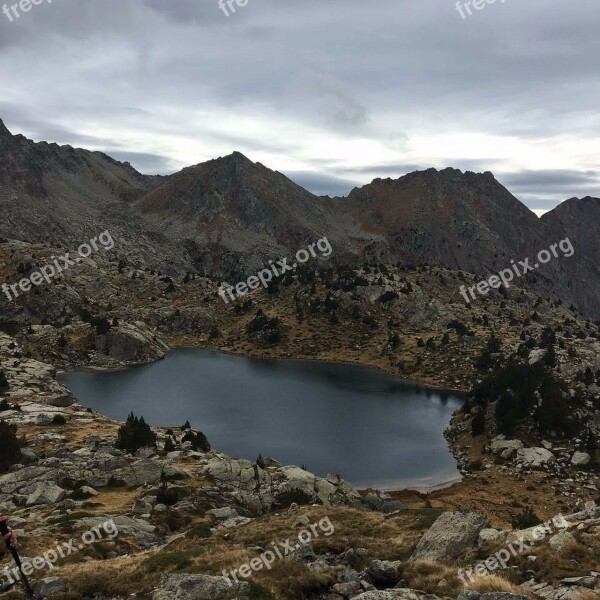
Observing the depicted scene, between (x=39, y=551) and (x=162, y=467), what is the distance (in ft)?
46.4

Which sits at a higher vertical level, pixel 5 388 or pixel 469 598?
pixel 469 598

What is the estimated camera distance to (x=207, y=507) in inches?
1206

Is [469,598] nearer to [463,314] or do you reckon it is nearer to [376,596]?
[376,596]

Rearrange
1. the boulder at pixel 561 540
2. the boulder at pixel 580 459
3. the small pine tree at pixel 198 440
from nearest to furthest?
the boulder at pixel 561 540 < the small pine tree at pixel 198 440 < the boulder at pixel 580 459

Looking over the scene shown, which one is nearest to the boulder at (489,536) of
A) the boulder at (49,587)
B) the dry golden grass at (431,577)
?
the dry golden grass at (431,577)

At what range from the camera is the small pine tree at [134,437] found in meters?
41.3

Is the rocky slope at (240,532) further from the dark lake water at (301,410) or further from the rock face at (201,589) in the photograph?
the dark lake water at (301,410)

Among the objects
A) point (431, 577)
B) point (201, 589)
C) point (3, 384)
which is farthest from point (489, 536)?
point (3, 384)

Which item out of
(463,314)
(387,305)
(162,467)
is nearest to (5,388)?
(162,467)
